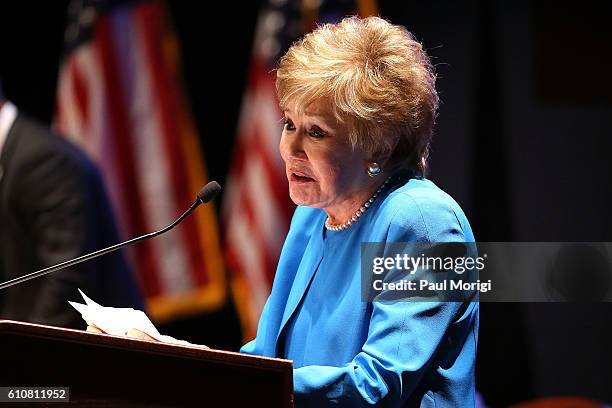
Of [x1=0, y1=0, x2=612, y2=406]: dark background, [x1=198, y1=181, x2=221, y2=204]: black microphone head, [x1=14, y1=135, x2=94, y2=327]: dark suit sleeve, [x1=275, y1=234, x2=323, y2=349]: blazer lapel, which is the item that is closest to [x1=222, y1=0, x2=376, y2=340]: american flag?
[x1=0, y1=0, x2=612, y2=406]: dark background

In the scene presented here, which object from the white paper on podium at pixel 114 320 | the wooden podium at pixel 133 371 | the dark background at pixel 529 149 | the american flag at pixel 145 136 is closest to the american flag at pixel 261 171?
the american flag at pixel 145 136

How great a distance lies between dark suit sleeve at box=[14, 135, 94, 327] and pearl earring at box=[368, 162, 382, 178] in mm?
2451

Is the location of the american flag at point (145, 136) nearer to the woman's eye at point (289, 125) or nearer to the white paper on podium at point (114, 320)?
the woman's eye at point (289, 125)

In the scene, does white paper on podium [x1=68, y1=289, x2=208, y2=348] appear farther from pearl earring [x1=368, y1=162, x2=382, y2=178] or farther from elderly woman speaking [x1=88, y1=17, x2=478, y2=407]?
pearl earring [x1=368, y1=162, x2=382, y2=178]

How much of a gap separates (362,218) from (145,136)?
3488 mm

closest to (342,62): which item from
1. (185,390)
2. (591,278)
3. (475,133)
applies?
(185,390)

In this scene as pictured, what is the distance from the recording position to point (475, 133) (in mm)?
4688

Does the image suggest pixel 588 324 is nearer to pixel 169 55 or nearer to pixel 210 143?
pixel 210 143

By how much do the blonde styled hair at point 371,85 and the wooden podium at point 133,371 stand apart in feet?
2.10

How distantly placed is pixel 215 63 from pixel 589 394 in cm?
256

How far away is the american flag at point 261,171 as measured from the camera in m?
5.33

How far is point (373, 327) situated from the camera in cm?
217

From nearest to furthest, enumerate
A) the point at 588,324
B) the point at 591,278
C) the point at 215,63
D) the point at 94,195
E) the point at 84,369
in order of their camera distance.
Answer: the point at 84,369 < the point at 591,278 < the point at 588,324 < the point at 94,195 < the point at 215,63

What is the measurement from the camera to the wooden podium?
5.91 ft
